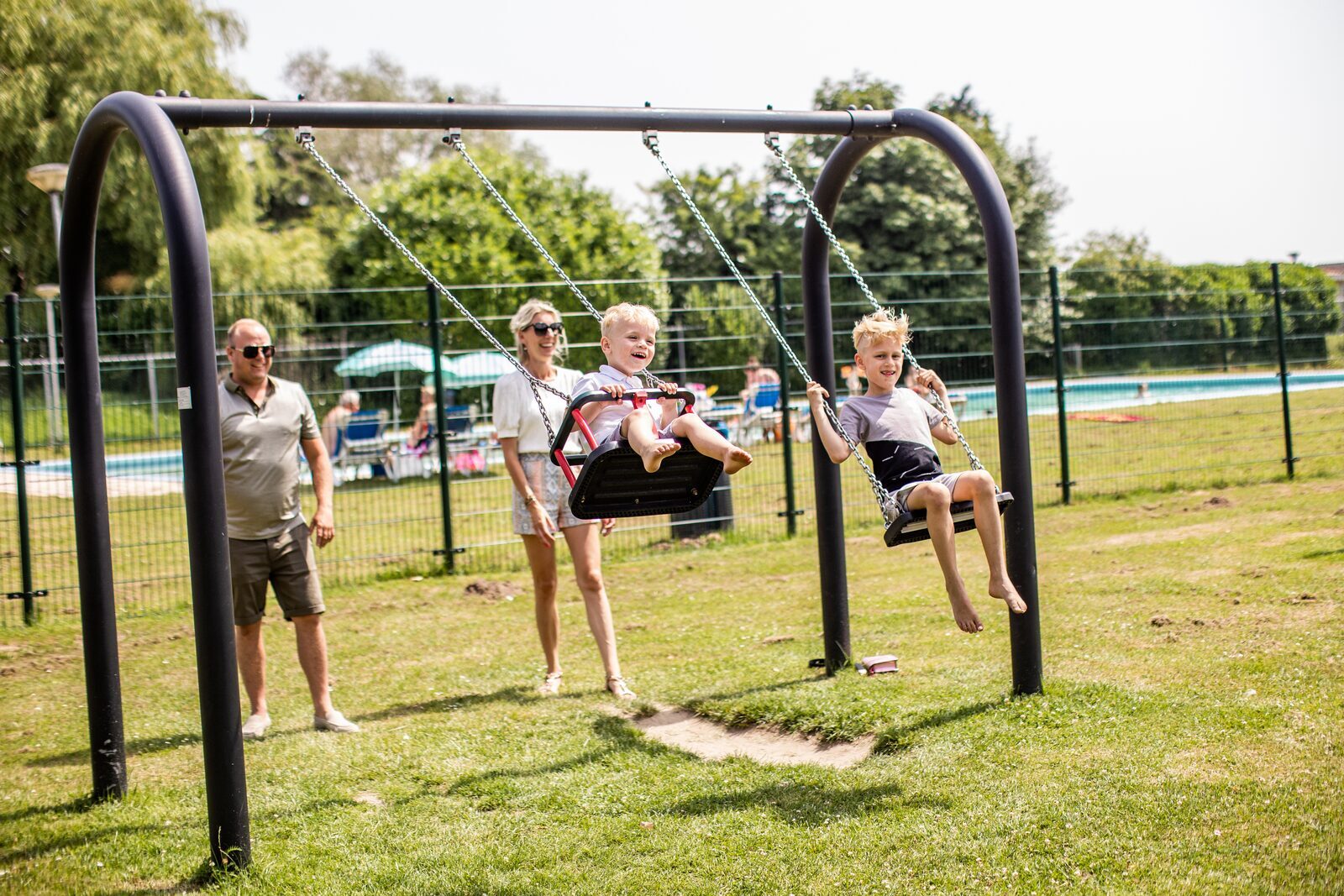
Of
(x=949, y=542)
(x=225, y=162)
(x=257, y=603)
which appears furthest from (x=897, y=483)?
(x=225, y=162)

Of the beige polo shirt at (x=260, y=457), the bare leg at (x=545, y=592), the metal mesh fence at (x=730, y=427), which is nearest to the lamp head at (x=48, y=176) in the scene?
the metal mesh fence at (x=730, y=427)

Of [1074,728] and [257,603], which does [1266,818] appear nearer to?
[1074,728]

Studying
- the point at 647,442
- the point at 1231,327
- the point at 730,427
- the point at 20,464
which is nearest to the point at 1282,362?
the point at 1231,327

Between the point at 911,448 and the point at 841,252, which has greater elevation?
the point at 841,252

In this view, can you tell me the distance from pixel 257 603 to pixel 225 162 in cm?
2300

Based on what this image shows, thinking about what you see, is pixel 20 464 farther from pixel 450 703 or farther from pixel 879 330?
pixel 879 330

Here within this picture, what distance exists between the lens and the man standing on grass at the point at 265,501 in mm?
5828

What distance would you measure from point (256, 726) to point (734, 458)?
3.06m

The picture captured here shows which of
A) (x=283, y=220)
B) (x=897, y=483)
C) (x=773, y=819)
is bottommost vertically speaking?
(x=773, y=819)

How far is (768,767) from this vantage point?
5.23 meters

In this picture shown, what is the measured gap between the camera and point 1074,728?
17.0 ft

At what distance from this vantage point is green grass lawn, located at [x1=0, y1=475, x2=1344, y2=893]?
13.4ft

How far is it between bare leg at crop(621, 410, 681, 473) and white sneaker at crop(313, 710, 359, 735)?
2352mm

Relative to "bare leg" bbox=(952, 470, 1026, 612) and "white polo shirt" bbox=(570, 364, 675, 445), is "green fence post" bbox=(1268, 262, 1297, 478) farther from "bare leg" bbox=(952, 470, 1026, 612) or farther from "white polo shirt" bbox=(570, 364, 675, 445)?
"white polo shirt" bbox=(570, 364, 675, 445)
